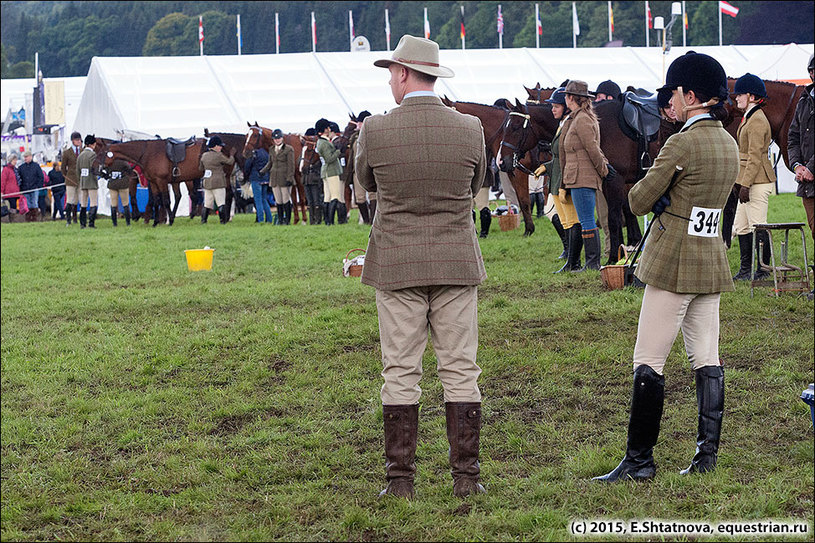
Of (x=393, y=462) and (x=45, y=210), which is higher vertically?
(x=45, y=210)

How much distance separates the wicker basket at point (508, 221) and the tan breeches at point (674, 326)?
12566 mm

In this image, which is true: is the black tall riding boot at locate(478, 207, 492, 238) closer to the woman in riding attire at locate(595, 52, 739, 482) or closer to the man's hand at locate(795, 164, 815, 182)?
the man's hand at locate(795, 164, 815, 182)

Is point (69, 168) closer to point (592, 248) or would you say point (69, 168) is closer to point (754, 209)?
point (592, 248)

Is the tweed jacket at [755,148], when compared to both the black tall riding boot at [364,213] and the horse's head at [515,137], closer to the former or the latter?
the horse's head at [515,137]

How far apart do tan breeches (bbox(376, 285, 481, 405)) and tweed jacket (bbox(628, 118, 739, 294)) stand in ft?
2.99

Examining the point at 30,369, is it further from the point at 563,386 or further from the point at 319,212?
the point at 319,212

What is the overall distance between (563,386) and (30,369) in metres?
4.39

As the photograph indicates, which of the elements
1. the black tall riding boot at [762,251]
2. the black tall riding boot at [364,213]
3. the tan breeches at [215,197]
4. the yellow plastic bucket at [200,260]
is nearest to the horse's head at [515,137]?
the black tall riding boot at [762,251]


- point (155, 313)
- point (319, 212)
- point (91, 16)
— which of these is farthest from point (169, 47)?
point (155, 313)

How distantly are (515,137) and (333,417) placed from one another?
702cm

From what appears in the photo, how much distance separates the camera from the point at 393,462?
4742 millimetres

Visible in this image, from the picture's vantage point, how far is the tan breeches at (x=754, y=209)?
10.6 m

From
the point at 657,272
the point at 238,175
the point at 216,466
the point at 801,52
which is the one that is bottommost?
the point at 216,466

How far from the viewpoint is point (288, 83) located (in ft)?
101
